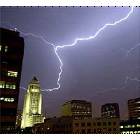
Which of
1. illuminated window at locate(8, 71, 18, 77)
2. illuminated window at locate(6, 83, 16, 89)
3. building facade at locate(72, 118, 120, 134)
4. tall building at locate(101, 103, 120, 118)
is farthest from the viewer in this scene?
tall building at locate(101, 103, 120, 118)

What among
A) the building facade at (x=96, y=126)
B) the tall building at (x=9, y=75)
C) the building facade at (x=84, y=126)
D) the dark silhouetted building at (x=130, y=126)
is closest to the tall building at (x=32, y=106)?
→ the building facade at (x=84, y=126)

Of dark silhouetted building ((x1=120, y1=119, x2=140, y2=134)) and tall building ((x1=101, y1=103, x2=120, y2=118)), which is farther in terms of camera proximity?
tall building ((x1=101, y1=103, x2=120, y2=118))

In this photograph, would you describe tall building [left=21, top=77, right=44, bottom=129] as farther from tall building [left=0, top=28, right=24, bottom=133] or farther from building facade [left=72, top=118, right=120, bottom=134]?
tall building [left=0, top=28, right=24, bottom=133]

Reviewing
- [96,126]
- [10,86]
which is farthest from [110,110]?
[10,86]

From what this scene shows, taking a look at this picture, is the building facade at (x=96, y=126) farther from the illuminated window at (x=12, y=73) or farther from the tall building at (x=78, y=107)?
the tall building at (x=78, y=107)

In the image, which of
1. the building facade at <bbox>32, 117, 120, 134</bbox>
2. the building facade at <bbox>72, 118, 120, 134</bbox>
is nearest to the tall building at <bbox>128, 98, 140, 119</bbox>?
the building facade at <bbox>32, 117, 120, 134</bbox>

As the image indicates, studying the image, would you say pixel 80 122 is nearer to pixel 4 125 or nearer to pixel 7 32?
pixel 4 125
